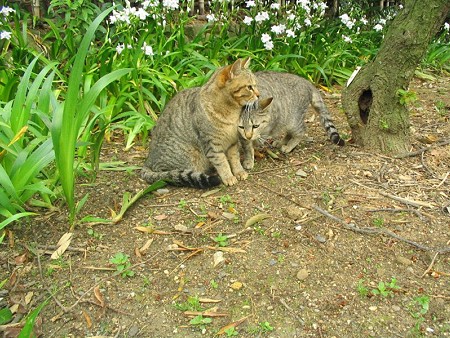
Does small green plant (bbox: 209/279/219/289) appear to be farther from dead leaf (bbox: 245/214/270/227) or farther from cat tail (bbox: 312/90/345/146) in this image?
cat tail (bbox: 312/90/345/146)

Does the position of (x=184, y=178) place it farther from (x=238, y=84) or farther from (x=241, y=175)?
(x=238, y=84)

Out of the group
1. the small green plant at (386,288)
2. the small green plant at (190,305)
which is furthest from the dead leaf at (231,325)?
the small green plant at (386,288)

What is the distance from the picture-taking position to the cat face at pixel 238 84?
12.0ft

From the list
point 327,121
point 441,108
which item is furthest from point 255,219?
point 441,108

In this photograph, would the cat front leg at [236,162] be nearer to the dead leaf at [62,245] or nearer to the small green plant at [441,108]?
the dead leaf at [62,245]

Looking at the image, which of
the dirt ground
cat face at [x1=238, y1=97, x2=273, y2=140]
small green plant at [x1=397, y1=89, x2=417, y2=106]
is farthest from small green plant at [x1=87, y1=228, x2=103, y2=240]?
small green plant at [x1=397, y1=89, x2=417, y2=106]

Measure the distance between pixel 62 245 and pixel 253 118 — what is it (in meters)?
1.68

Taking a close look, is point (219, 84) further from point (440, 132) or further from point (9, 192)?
point (440, 132)

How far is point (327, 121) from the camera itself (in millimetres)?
4246

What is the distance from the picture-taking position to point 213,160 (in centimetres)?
374

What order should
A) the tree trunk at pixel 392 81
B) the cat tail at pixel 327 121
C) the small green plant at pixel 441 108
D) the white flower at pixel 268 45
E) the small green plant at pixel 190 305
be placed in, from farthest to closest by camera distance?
the white flower at pixel 268 45
the small green plant at pixel 441 108
the cat tail at pixel 327 121
the tree trunk at pixel 392 81
the small green plant at pixel 190 305

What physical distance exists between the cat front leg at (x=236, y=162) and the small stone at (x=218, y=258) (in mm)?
1020

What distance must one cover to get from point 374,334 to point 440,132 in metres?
2.87

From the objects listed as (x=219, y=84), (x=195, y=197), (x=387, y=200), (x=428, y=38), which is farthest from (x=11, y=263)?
(x=428, y=38)
